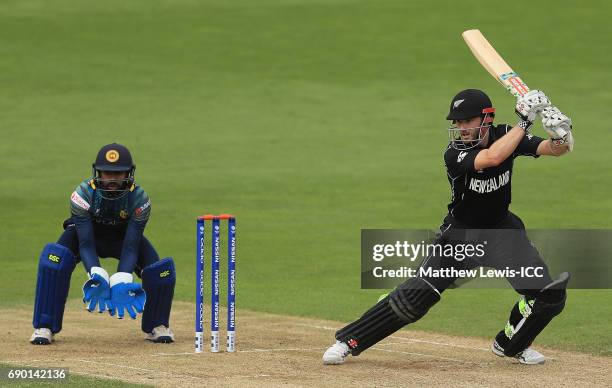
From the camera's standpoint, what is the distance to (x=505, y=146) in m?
9.12

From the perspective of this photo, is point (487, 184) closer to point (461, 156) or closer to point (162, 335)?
point (461, 156)

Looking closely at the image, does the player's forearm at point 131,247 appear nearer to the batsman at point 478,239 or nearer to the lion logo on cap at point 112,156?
the lion logo on cap at point 112,156

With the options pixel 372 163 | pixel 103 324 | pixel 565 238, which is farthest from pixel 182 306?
pixel 372 163

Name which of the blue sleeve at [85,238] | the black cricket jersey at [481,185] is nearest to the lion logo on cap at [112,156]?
the blue sleeve at [85,238]

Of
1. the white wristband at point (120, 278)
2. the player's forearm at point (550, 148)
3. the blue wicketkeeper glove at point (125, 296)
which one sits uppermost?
the player's forearm at point (550, 148)

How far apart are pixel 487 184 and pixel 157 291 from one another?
290 centimetres

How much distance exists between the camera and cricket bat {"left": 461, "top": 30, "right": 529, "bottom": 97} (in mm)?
9484

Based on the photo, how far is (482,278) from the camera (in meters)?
15.0

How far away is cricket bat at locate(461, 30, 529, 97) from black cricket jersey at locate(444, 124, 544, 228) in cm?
34

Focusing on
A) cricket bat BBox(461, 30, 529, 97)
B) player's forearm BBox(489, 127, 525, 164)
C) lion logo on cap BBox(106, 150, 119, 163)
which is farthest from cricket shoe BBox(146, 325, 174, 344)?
cricket bat BBox(461, 30, 529, 97)

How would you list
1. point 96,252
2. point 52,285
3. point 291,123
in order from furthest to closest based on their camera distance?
1. point 291,123
2. point 96,252
3. point 52,285

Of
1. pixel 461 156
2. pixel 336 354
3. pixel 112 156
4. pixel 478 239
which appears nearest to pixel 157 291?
pixel 112 156

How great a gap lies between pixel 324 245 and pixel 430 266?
23.3 ft

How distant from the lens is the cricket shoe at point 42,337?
406 inches
